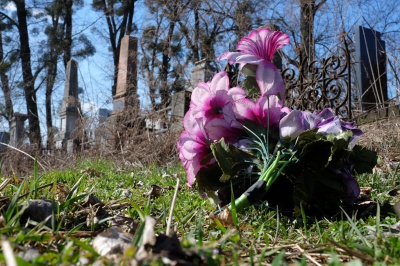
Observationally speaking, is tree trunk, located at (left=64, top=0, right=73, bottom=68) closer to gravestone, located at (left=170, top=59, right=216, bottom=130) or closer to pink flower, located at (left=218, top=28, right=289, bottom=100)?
gravestone, located at (left=170, top=59, right=216, bottom=130)

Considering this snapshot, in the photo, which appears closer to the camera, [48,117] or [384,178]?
[384,178]

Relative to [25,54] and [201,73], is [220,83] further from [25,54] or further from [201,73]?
[25,54]

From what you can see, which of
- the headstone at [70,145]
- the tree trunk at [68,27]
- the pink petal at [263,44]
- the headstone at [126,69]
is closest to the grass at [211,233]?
the pink petal at [263,44]

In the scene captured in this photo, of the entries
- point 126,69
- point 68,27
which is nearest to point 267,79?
point 126,69

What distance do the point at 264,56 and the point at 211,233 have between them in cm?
87

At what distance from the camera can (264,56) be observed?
6.68 ft

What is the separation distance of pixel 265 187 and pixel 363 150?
2.19 feet

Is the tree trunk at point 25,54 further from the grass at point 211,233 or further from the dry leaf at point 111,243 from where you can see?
the dry leaf at point 111,243

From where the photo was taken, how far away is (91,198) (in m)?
1.96

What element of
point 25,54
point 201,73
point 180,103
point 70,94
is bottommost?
point 180,103

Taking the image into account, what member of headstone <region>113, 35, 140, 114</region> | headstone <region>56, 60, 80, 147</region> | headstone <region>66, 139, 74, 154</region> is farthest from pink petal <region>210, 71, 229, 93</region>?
headstone <region>56, 60, 80, 147</region>

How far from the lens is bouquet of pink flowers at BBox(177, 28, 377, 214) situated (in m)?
1.95

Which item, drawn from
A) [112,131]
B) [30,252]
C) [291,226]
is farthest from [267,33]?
[112,131]

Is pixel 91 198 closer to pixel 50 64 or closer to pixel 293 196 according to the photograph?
pixel 293 196
